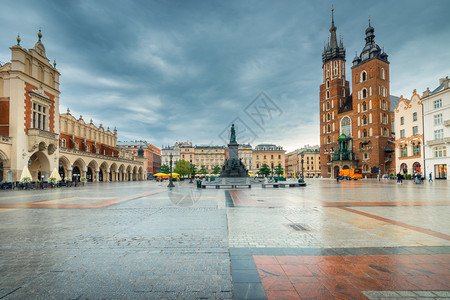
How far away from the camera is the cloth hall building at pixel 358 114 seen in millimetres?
60188

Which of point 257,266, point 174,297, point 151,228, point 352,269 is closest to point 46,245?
point 151,228

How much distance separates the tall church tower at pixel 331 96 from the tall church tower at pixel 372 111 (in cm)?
A: 689

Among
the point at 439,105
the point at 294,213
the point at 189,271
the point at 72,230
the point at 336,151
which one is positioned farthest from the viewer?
the point at 336,151

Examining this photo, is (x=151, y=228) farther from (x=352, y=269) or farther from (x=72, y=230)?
(x=352, y=269)

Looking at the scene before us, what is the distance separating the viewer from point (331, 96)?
7444cm

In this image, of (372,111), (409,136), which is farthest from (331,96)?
(409,136)

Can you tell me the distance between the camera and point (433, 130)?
4181cm

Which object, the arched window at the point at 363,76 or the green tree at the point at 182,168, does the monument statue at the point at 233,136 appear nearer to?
the green tree at the point at 182,168

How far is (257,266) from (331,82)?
8033 centimetres

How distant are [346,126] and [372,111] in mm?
9093

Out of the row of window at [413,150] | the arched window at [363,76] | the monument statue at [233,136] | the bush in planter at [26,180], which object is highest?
the arched window at [363,76]

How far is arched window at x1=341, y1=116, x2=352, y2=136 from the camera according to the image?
68.2 metres

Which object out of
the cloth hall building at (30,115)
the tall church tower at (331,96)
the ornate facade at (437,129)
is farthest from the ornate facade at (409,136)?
the cloth hall building at (30,115)

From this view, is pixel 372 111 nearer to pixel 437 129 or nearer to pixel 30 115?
pixel 437 129
